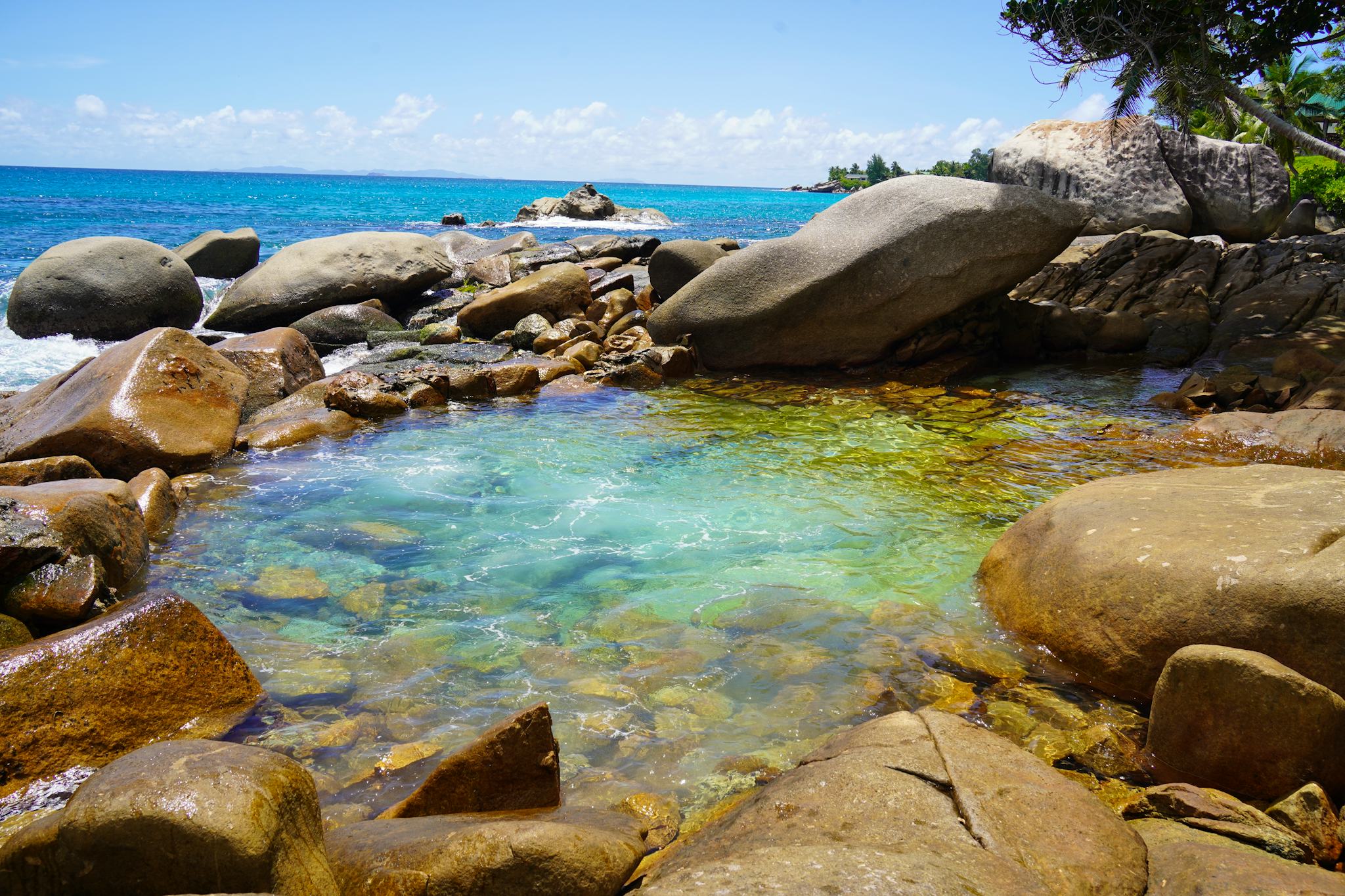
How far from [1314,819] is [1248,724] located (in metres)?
0.43

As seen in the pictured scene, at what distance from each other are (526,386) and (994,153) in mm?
11567

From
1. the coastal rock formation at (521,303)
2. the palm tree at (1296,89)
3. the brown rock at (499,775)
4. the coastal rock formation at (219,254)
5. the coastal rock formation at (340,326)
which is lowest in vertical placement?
the brown rock at (499,775)

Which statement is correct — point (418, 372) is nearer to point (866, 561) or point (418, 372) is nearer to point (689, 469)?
point (689, 469)

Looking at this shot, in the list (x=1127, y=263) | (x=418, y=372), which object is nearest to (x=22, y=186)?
(x=418, y=372)

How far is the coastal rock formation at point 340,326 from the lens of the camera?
1448cm

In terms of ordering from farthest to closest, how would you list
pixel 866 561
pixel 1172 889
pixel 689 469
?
pixel 689 469
pixel 866 561
pixel 1172 889

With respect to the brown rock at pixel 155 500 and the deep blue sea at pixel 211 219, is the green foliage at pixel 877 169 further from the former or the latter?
the brown rock at pixel 155 500

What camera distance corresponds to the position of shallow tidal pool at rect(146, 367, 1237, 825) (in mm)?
3965

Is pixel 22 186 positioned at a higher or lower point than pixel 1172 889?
higher

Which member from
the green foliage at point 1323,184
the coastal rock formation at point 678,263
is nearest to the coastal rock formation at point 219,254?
the coastal rock formation at point 678,263

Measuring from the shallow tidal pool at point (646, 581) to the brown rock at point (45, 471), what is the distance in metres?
0.82

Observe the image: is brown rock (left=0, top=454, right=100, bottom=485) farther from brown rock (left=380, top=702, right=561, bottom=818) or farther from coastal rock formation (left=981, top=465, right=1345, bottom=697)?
coastal rock formation (left=981, top=465, right=1345, bottom=697)

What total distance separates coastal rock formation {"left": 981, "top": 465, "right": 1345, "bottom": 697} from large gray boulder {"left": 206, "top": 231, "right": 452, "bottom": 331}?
13.2 metres

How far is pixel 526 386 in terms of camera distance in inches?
458
